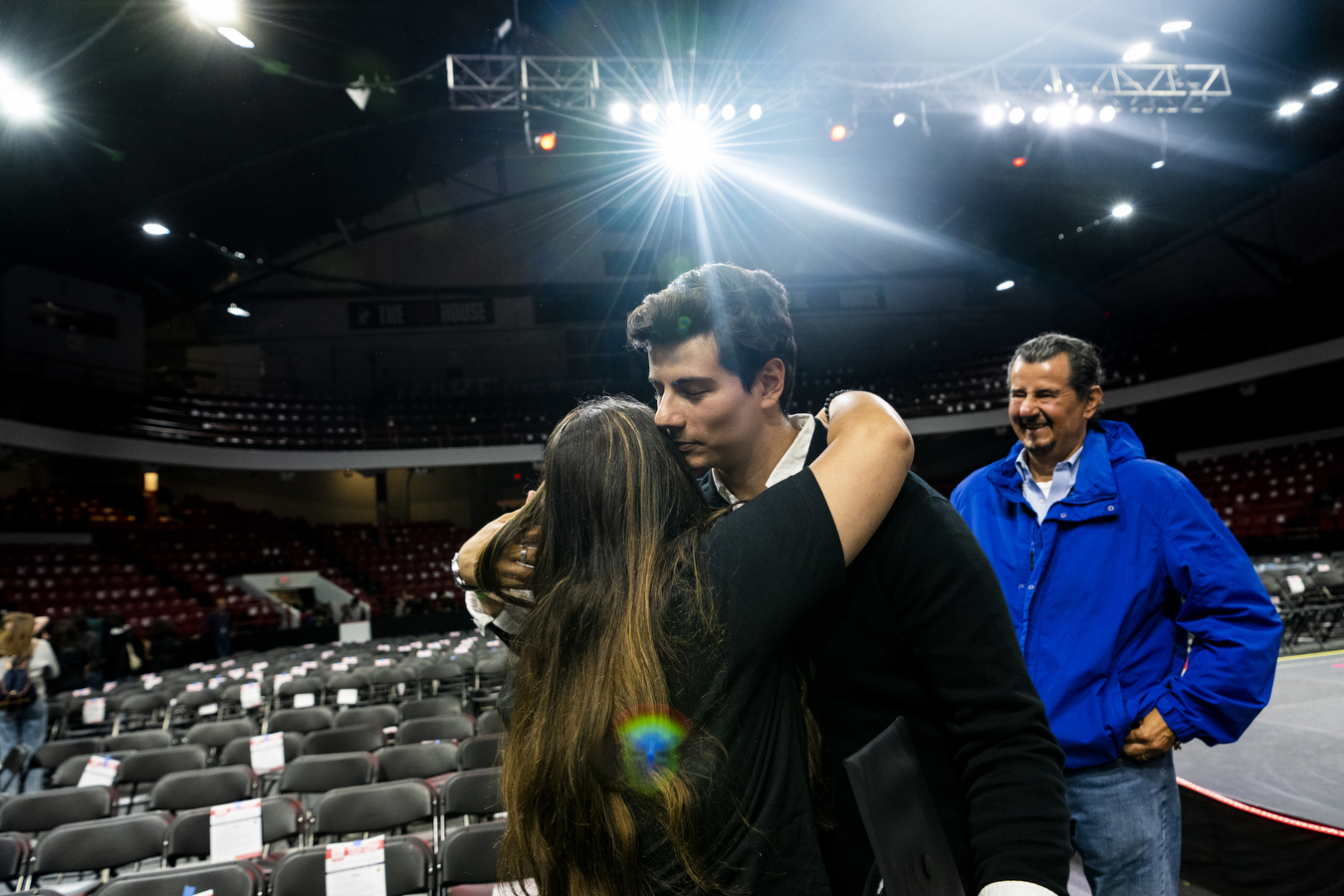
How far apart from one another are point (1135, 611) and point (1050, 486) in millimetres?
362

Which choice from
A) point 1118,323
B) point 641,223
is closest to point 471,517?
point 641,223

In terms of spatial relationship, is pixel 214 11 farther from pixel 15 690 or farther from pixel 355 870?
pixel 355 870

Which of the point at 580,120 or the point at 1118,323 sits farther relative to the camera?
the point at 1118,323

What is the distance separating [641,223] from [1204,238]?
14.0 metres

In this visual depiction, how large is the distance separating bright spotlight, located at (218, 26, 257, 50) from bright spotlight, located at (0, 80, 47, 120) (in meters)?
2.27

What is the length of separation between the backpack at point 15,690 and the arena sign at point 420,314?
15.5 meters

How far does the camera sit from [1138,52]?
10203 millimetres

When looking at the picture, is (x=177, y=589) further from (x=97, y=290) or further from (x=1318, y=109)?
(x=1318, y=109)

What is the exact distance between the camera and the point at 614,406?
0.98m

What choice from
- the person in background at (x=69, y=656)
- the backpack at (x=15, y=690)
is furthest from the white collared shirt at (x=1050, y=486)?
the person in background at (x=69, y=656)

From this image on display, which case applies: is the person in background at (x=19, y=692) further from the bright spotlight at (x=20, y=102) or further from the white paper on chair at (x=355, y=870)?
the bright spotlight at (x=20, y=102)

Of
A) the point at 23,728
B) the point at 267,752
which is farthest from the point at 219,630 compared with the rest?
the point at 267,752

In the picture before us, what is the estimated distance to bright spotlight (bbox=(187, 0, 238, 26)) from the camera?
749 cm

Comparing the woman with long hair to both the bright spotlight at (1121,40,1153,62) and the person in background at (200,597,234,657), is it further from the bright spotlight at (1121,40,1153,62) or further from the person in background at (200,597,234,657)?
the person in background at (200,597,234,657)
